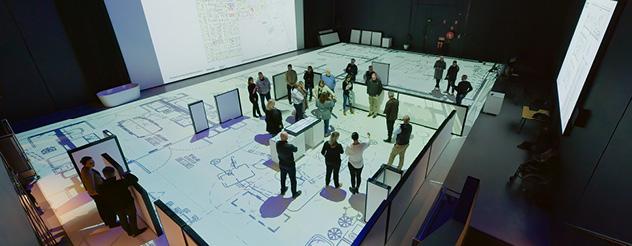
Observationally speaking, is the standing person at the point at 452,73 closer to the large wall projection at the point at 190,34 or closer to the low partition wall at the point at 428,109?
the low partition wall at the point at 428,109

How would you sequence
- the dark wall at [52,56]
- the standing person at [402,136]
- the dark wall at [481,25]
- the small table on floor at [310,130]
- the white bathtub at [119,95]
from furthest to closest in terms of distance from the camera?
the dark wall at [481,25] < the white bathtub at [119,95] < the dark wall at [52,56] < the small table on floor at [310,130] < the standing person at [402,136]

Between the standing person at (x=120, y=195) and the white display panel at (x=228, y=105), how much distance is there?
4.38 meters

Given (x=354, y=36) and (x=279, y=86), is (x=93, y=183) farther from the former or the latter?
(x=354, y=36)

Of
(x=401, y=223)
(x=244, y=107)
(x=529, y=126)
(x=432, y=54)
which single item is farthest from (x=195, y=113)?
(x=432, y=54)

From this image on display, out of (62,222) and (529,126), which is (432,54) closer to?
(529,126)

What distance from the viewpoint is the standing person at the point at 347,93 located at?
30.4ft

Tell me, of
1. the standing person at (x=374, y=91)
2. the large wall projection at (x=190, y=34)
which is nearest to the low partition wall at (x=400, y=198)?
the standing person at (x=374, y=91)

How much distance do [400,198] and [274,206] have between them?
252cm

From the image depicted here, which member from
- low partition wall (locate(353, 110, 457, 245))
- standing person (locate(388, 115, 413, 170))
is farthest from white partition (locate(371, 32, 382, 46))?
standing person (locate(388, 115, 413, 170))

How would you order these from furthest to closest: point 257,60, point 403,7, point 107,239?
point 403,7 < point 257,60 < point 107,239

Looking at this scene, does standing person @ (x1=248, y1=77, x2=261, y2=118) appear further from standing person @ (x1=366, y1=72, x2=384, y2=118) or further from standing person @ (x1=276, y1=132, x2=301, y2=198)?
standing person @ (x1=276, y1=132, x2=301, y2=198)

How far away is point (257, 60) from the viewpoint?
16.2m

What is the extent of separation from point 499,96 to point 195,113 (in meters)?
8.90

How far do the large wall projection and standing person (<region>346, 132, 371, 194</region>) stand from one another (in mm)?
9818
